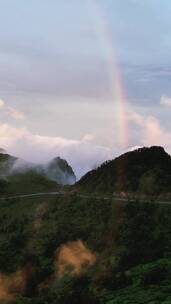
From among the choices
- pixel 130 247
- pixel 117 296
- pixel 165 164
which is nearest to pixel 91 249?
pixel 130 247

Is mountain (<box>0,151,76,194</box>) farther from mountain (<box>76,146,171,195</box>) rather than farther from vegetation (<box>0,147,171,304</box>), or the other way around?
vegetation (<box>0,147,171,304</box>)

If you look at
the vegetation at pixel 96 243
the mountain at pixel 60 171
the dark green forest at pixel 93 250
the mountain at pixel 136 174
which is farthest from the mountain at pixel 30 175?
the dark green forest at pixel 93 250

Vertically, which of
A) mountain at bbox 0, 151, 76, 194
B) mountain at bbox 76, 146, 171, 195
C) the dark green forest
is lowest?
the dark green forest

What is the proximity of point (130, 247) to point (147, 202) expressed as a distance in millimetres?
9038

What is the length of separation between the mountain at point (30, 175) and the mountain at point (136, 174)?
21552 millimetres

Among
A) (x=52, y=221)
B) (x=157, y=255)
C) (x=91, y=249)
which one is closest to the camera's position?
(x=157, y=255)

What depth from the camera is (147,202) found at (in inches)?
2655

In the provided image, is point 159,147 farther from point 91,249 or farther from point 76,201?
point 91,249

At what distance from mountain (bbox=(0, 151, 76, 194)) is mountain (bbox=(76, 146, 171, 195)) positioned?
21.6 m

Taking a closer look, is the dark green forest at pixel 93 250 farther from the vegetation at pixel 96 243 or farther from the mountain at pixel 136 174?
the mountain at pixel 136 174

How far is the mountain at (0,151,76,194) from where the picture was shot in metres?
114

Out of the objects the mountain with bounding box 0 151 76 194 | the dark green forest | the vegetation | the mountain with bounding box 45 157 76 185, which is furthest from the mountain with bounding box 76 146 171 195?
the mountain with bounding box 45 157 76 185

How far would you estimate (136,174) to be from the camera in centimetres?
7819

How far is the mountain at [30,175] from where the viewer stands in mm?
114125
